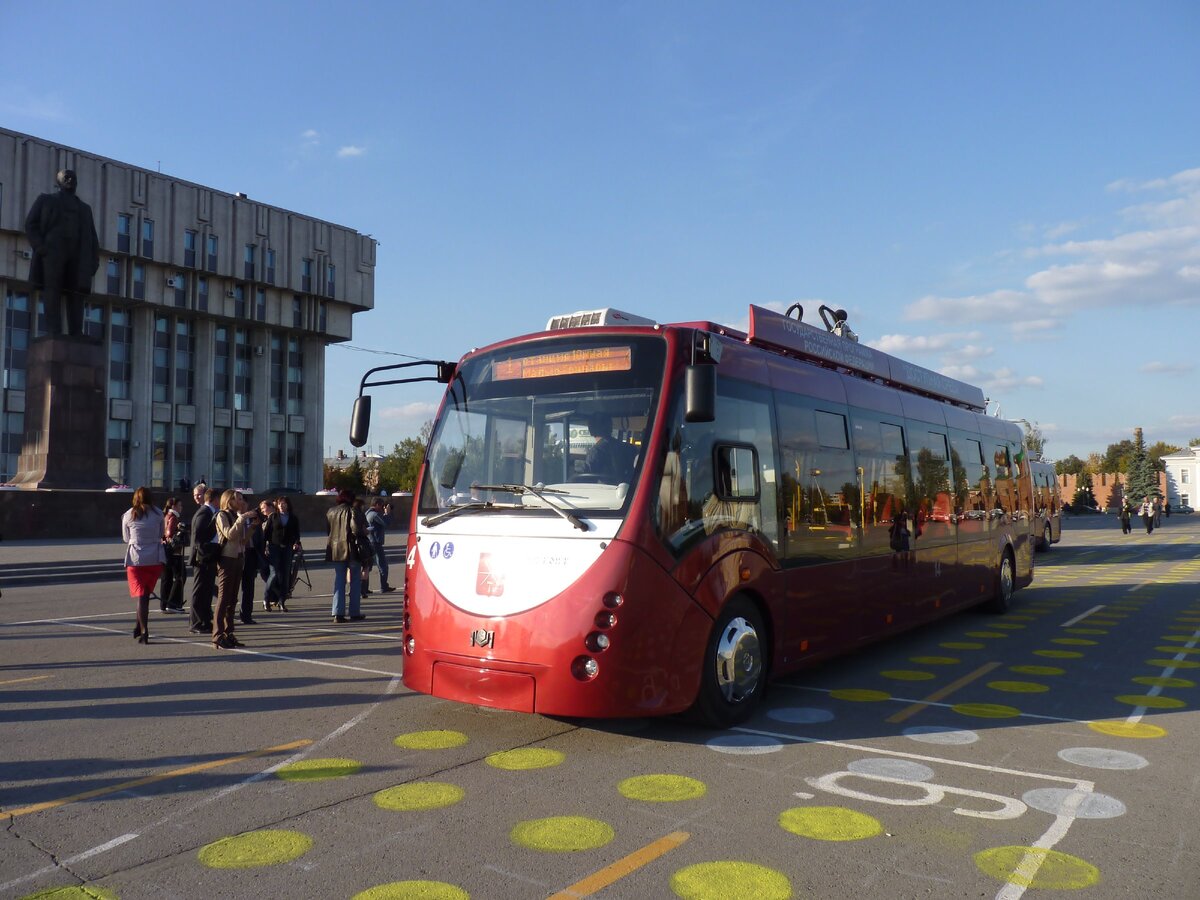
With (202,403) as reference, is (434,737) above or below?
below

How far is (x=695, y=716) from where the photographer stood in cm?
640

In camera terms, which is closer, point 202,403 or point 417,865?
point 417,865

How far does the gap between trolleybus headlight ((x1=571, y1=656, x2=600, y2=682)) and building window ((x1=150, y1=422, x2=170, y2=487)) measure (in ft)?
186

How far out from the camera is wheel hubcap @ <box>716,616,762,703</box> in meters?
6.53

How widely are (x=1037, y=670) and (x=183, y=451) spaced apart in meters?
57.5

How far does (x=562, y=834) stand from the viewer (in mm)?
4477

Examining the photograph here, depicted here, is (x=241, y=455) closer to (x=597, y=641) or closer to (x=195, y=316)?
(x=195, y=316)

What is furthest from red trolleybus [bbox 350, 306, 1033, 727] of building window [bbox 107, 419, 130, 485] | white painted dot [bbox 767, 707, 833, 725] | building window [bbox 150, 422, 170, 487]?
building window [bbox 150, 422, 170, 487]

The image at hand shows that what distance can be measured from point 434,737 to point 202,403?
191ft

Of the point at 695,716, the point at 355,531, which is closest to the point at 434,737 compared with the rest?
the point at 695,716

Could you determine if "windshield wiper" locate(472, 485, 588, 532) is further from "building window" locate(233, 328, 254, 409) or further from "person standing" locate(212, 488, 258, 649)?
"building window" locate(233, 328, 254, 409)

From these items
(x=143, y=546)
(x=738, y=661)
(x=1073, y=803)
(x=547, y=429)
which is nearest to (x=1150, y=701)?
(x=1073, y=803)

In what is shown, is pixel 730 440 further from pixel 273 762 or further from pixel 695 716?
pixel 273 762

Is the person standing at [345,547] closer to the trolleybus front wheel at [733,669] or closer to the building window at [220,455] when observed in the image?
the trolleybus front wheel at [733,669]
